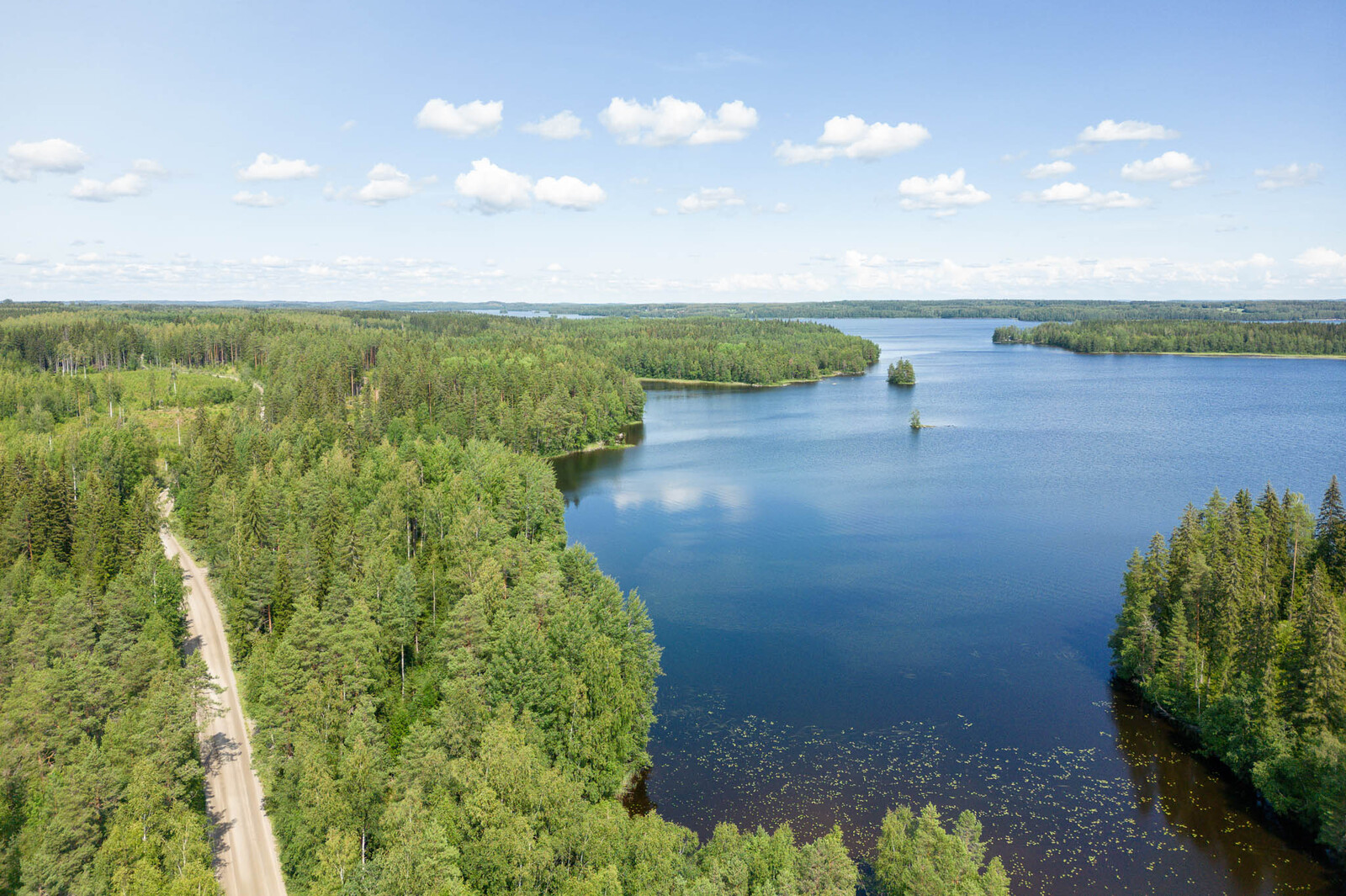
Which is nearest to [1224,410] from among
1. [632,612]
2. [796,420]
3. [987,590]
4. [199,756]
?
[796,420]

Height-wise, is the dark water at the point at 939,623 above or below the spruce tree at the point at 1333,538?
below

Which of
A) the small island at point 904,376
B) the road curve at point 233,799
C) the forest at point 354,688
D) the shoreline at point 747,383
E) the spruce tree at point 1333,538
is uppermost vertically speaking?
the small island at point 904,376

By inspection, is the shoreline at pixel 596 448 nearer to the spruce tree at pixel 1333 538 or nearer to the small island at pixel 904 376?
the spruce tree at pixel 1333 538

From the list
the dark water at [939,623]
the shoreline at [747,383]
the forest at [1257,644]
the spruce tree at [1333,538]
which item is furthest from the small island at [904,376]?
the spruce tree at [1333,538]

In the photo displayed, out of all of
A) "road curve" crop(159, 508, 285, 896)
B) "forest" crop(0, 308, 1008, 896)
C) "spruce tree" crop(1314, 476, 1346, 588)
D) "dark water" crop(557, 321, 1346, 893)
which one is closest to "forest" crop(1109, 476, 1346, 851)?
"spruce tree" crop(1314, 476, 1346, 588)

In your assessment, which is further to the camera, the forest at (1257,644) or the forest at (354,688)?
the forest at (1257,644)

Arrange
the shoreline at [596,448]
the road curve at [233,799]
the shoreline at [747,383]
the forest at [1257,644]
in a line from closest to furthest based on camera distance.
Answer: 1. the road curve at [233,799]
2. the forest at [1257,644]
3. the shoreline at [596,448]
4. the shoreline at [747,383]

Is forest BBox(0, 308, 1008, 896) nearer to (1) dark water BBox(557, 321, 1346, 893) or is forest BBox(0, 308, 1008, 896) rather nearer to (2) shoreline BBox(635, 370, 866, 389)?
(1) dark water BBox(557, 321, 1346, 893)

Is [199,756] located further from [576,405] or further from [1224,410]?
[1224,410]
